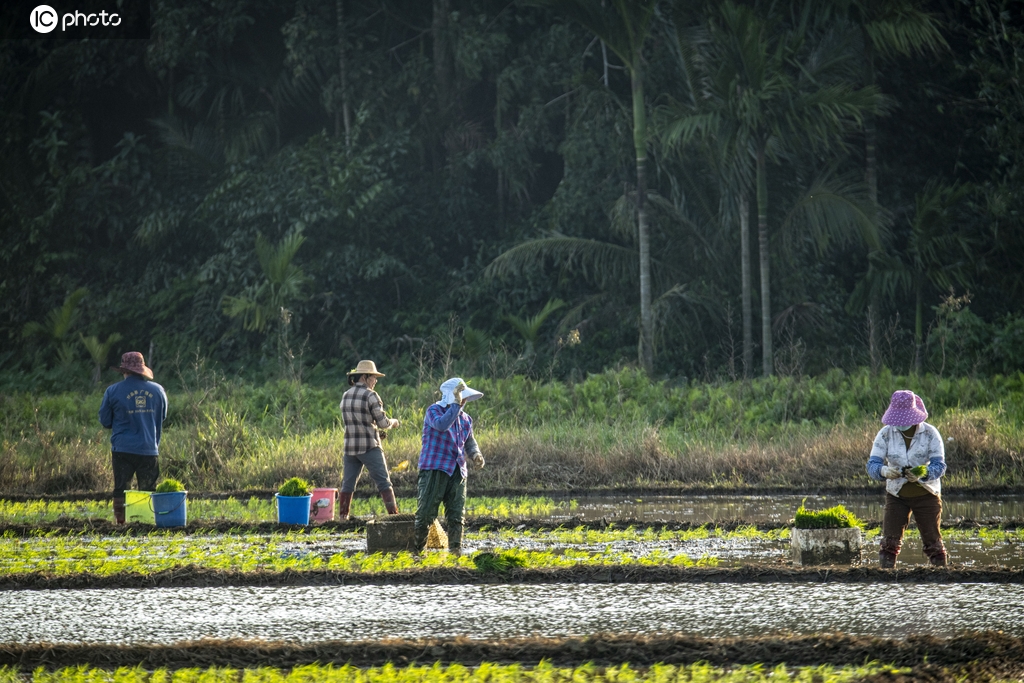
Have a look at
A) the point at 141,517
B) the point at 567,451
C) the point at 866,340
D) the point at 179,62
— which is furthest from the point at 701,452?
the point at 179,62

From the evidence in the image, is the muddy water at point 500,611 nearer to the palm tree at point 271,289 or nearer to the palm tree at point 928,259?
the palm tree at point 928,259

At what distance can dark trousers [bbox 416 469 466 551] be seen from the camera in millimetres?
10727

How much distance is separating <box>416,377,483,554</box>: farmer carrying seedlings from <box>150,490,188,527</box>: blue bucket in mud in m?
3.66

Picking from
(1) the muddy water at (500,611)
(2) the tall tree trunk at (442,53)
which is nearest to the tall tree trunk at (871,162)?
(2) the tall tree trunk at (442,53)

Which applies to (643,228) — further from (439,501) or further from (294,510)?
(439,501)

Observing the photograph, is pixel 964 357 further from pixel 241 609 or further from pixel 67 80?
pixel 67 80

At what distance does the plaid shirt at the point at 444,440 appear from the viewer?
1063 cm

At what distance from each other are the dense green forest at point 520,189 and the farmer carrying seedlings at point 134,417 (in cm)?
1326

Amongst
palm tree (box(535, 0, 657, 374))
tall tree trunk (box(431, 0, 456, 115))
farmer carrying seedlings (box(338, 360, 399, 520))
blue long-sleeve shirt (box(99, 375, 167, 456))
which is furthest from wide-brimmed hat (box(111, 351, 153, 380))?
tall tree trunk (box(431, 0, 456, 115))

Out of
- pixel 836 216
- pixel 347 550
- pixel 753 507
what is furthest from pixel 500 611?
pixel 836 216

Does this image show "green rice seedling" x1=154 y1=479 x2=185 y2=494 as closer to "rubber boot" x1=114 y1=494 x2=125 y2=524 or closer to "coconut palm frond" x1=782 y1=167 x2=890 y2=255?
"rubber boot" x1=114 y1=494 x2=125 y2=524

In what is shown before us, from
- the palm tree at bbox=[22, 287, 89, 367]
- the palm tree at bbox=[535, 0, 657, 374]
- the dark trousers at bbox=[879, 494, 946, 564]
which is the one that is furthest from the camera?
the palm tree at bbox=[22, 287, 89, 367]

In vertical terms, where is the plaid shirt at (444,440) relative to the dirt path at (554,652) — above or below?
above

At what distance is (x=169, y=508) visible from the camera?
13.4m
